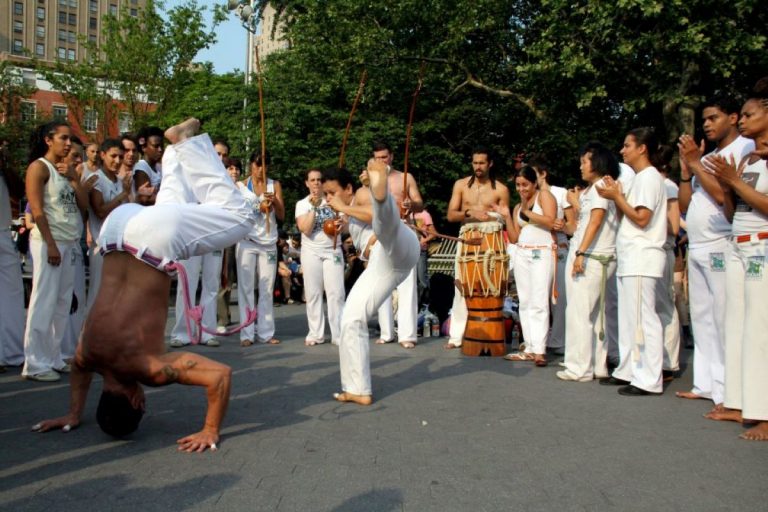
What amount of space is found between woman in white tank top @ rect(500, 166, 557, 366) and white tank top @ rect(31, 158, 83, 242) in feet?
14.6

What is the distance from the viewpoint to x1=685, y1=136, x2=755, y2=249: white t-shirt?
18.5 feet

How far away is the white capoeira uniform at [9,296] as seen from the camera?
22.6 ft

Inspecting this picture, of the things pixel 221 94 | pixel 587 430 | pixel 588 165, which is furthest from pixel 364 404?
pixel 221 94

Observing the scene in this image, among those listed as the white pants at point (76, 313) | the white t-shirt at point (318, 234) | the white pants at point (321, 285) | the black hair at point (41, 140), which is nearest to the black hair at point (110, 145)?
the black hair at point (41, 140)

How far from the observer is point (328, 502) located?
3514 millimetres

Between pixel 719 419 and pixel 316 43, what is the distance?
19.3m

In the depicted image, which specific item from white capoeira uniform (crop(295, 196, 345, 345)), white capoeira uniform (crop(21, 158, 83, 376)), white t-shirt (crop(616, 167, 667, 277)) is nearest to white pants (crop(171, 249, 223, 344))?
white capoeira uniform (crop(295, 196, 345, 345))

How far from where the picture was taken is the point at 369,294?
19.2ft

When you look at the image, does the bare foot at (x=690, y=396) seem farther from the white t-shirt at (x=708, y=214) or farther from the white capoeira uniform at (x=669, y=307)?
the white t-shirt at (x=708, y=214)

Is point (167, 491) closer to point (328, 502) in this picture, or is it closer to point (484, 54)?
point (328, 502)

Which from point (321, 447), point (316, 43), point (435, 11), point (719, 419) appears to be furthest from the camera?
point (316, 43)

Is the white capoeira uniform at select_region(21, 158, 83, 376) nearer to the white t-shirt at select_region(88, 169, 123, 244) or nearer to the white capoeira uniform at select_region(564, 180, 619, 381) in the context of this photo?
the white t-shirt at select_region(88, 169, 123, 244)

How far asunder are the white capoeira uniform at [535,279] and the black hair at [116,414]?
4.50 metres

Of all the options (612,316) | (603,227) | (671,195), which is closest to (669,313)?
(612,316)
